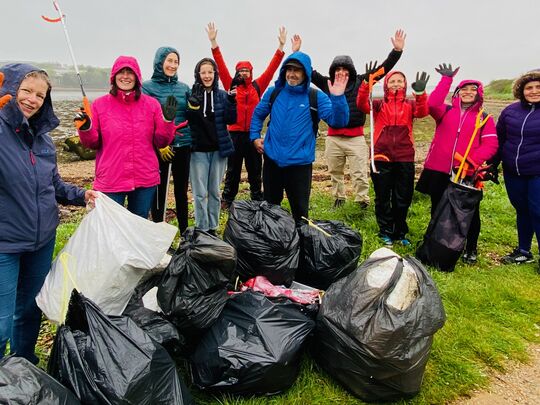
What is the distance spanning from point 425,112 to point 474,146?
0.59 metres

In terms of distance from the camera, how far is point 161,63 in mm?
3697

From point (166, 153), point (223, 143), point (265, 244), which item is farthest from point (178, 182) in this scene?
point (265, 244)

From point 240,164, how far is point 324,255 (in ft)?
8.82

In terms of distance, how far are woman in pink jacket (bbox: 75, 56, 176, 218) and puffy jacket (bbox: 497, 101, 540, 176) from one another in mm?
3238

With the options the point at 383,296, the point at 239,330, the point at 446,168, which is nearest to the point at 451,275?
the point at 446,168

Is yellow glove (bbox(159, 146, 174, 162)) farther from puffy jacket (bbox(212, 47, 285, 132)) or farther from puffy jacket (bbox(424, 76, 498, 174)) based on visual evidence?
puffy jacket (bbox(424, 76, 498, 174))

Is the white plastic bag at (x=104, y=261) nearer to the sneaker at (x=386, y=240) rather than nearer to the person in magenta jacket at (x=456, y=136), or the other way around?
the sneaker at (x=386, y=240)

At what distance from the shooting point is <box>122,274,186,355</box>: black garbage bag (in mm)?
2193

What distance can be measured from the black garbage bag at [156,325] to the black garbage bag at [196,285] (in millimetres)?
54

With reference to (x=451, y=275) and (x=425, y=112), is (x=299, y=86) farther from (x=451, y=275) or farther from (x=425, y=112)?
Answer: (x=451, y=275)

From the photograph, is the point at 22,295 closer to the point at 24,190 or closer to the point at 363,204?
the point at 24,190

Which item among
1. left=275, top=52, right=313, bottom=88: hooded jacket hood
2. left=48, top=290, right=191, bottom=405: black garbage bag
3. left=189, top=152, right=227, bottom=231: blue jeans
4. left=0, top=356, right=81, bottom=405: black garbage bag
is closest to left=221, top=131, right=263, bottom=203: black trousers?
left=189, top=152, right=227, bottom=231: blue jeans

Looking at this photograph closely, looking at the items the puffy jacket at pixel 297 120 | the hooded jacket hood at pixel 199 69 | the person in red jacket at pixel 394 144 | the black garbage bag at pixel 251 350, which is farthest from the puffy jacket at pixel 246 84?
the black garbage bag at pixel 251 350

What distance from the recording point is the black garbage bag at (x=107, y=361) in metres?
1.67
